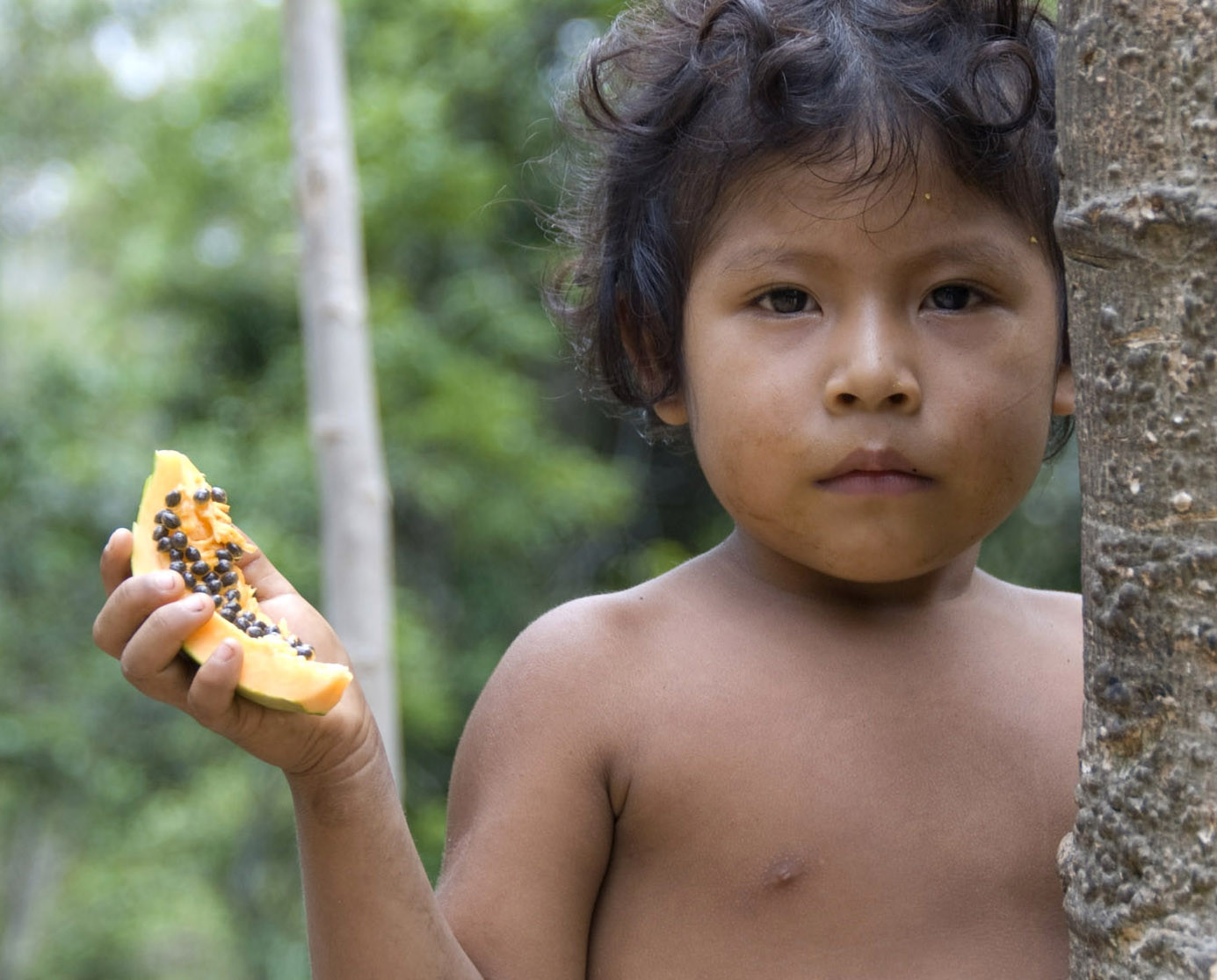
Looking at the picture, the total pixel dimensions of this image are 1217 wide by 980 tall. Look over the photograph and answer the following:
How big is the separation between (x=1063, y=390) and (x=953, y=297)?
27cm

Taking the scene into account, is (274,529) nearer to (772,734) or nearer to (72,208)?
(772,734)

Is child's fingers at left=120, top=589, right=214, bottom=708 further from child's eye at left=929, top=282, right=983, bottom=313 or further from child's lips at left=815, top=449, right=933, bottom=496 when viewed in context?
child's eye at left=929, top=282, right=983, bottom=313

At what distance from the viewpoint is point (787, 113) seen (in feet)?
5.22

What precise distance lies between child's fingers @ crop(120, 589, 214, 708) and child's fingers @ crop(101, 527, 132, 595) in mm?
64

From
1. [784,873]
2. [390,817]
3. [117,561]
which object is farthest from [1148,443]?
[117,561]

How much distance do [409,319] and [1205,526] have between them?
20.1ft

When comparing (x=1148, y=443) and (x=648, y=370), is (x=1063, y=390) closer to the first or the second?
(x=648, y=370)

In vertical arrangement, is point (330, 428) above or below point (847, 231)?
below

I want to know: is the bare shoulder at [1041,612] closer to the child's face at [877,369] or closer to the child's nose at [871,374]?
the child's face at [877,369]

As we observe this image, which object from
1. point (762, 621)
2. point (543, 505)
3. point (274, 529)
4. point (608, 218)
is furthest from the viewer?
point (543, 505)

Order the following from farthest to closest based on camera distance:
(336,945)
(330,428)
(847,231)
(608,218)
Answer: (330,428) → (608,218) → (847,231) → (336,945)

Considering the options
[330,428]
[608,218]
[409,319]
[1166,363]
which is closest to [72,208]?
[409,319]

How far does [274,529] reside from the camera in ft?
21.7

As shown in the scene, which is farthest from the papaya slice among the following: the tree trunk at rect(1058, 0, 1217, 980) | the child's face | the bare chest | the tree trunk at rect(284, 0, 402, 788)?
the tree trunk at rect(284, 0, 402, 788)
